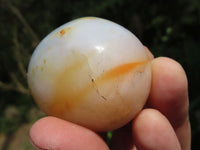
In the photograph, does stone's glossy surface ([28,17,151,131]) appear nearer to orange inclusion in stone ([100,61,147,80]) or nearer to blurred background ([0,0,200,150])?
orange inclusion in stone ([100,61,147,80])

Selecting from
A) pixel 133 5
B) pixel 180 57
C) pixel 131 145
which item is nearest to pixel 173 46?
pixel 180 57

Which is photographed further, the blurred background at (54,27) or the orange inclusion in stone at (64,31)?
the blurred background at (54,27)

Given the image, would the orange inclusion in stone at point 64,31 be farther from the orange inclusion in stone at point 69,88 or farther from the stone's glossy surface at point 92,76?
the orange inclusion in stone at point 69,88

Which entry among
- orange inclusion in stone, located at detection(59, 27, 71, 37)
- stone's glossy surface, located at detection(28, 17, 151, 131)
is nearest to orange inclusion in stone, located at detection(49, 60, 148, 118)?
stone's glossy surface, located at detection(28, 17, 151, 131)

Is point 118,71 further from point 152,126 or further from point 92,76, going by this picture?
point 152,126

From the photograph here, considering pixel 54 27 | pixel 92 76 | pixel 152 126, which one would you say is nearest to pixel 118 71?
pixel 92 76

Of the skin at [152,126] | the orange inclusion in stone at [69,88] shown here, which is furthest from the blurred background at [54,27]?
the orange inclusion in stone at [69,88]

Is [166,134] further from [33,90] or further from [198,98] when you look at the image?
[198,98]
